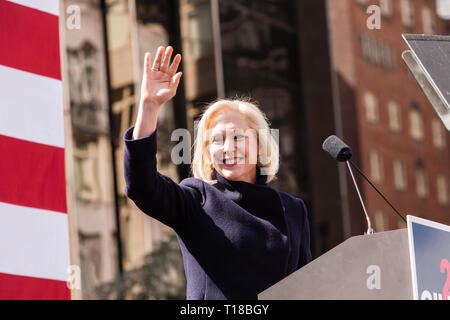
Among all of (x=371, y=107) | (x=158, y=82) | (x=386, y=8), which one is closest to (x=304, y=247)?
(x=158, y=82)

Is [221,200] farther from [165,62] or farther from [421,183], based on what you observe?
[421,183]

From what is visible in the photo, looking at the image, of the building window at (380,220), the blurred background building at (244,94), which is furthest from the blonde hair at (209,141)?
the building window at (380,220)

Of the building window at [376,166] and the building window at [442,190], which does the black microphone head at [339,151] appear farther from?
the building window at [442,190]

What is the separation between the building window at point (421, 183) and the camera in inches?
1672

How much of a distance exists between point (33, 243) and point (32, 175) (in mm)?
218

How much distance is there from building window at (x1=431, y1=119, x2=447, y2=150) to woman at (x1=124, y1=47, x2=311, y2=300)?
4198cm

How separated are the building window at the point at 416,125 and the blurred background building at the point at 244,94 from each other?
0.05 m

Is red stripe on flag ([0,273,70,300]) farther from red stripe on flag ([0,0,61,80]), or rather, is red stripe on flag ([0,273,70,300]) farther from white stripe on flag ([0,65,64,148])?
red stripe on flag ([0,0,61,80])

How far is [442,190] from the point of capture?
1756 inches

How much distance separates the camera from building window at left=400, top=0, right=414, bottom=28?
1710 inches

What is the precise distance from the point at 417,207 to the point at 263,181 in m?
39.0
